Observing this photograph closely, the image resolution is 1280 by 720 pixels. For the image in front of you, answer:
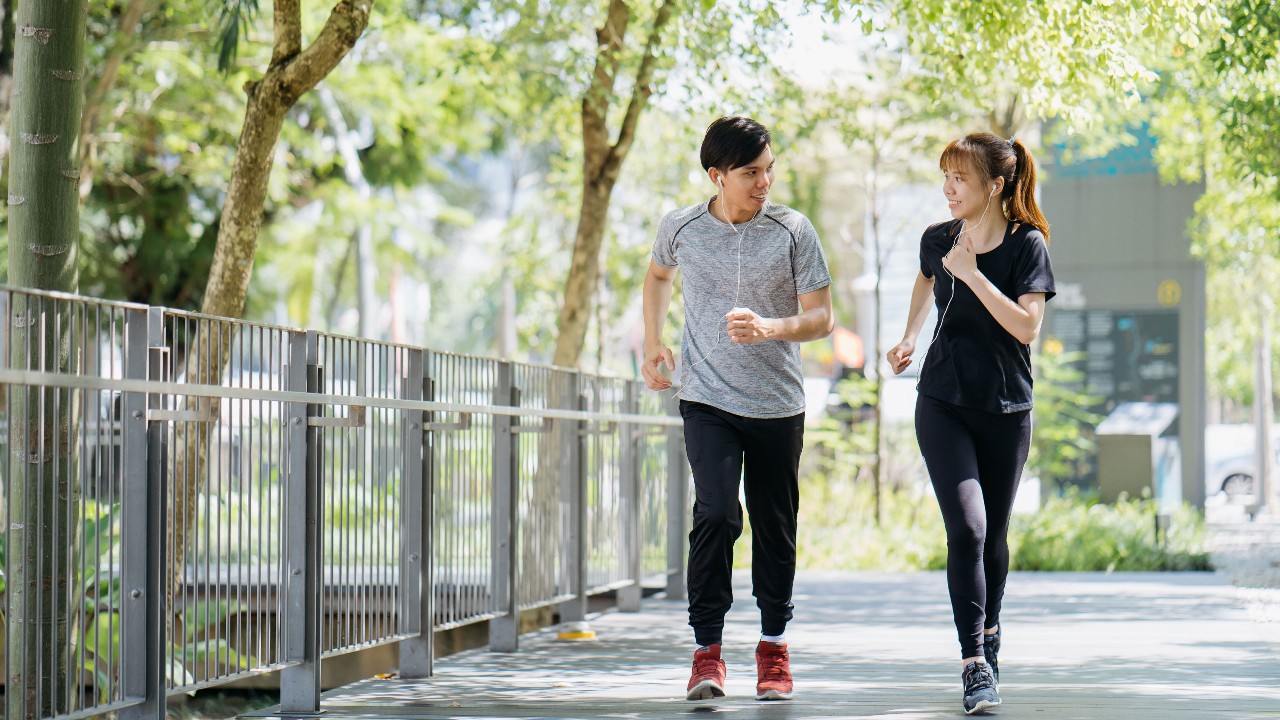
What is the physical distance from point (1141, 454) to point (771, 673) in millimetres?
12950

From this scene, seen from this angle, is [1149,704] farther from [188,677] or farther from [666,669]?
[188,677]

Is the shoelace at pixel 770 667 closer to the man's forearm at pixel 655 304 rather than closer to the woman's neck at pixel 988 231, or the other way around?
the man's forearm at pixel 655 304

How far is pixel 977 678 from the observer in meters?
5.20

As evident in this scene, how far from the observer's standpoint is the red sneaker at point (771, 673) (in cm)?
560

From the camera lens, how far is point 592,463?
8922mm

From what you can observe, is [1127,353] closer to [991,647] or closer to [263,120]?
[263,120]

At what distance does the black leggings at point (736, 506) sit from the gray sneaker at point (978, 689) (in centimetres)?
65

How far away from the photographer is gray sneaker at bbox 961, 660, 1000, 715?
5.18 metres

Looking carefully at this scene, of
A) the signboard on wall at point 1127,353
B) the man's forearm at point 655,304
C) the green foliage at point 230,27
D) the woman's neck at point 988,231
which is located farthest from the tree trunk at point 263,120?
the signboard on wall at point 1127,353

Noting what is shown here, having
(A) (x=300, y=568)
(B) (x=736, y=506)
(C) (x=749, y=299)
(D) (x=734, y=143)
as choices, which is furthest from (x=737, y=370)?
(A) (x=300, y=568)

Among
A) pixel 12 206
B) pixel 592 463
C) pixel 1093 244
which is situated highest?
pixel 1093 244

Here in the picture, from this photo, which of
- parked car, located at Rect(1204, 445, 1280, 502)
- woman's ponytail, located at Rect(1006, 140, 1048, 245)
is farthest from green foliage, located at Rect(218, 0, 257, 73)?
parked car, located at Rect(1204, 445, 1280, 502)

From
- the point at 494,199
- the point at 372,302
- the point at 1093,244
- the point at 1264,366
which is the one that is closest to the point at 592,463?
the point at 1093,244

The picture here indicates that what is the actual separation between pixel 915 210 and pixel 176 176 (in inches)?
368
